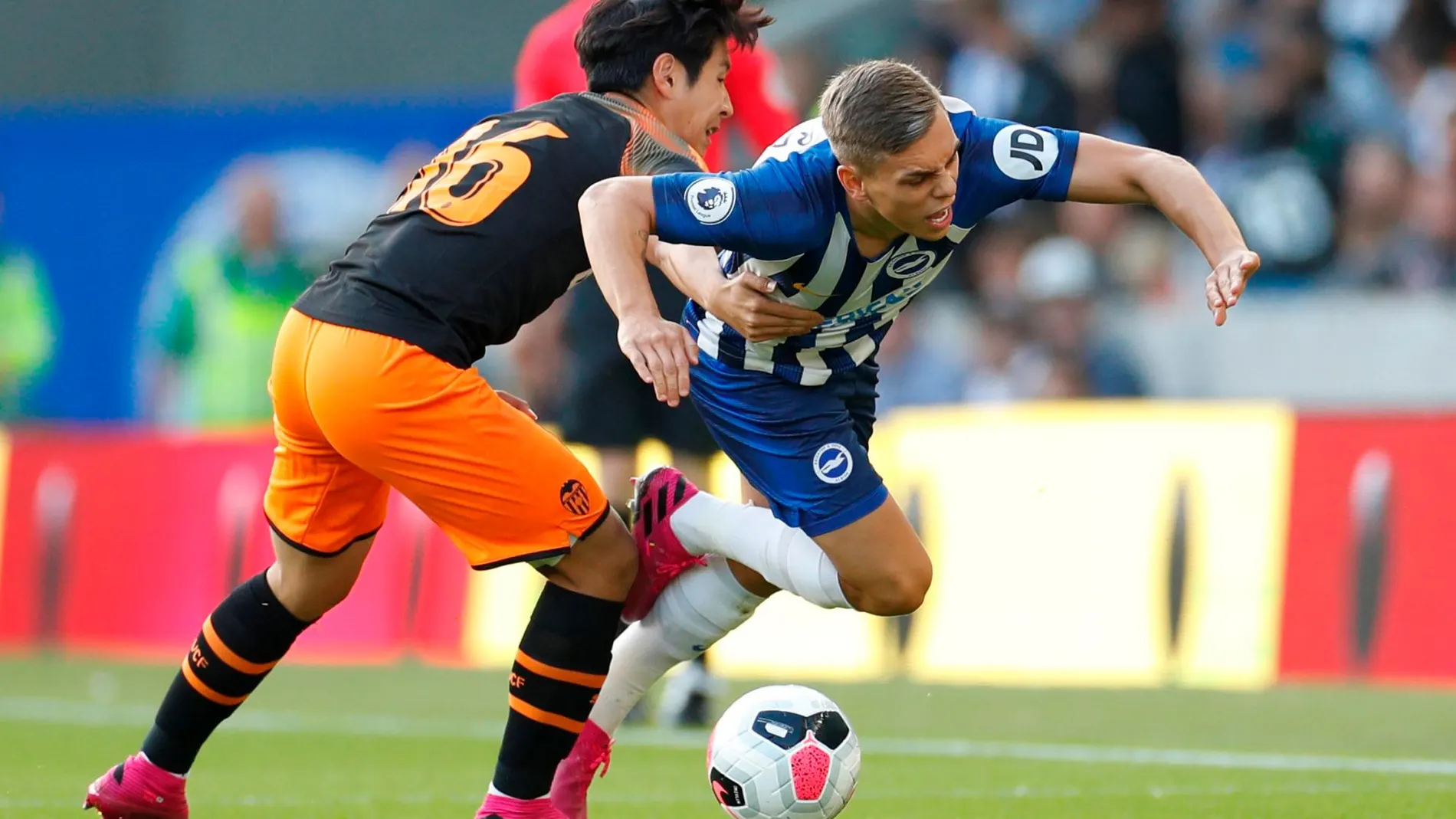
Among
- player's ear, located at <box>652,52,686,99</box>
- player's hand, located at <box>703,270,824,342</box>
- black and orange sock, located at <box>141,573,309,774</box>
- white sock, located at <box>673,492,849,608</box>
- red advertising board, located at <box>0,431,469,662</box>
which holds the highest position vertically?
player's ear, located at <box>652,52,686,99</box>

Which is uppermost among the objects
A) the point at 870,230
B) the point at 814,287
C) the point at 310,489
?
the point at 870,230

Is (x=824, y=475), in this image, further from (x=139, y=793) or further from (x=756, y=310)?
(x=139, y=793)

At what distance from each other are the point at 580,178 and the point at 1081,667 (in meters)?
5.05

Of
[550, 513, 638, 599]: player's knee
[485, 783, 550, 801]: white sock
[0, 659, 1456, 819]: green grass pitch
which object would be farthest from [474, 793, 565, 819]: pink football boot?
[0, 659, 1456, 819]: green grass pitch

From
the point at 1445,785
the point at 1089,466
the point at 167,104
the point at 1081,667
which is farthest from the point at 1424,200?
the point at 167,104

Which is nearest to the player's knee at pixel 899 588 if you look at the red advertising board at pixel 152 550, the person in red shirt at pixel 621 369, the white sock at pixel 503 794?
the white sock at pixel 503 794

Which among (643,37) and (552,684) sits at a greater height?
(643,37)

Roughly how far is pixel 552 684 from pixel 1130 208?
7.65 meters

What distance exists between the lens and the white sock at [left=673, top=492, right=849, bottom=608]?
5336 millimetres

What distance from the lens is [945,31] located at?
42.7ft

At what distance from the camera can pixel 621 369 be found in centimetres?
764

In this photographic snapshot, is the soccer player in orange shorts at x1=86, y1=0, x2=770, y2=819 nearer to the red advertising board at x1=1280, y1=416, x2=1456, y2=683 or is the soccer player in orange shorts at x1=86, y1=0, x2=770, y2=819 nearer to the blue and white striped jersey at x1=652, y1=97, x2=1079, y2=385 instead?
the blue and white striped jersey at x1=652, y1=97, x2=1079, y2=385

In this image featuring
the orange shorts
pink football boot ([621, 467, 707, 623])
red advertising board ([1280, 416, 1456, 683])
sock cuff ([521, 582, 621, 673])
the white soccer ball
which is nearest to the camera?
the orange shorts

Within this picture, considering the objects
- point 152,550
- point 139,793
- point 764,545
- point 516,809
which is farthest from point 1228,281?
point 152,550
